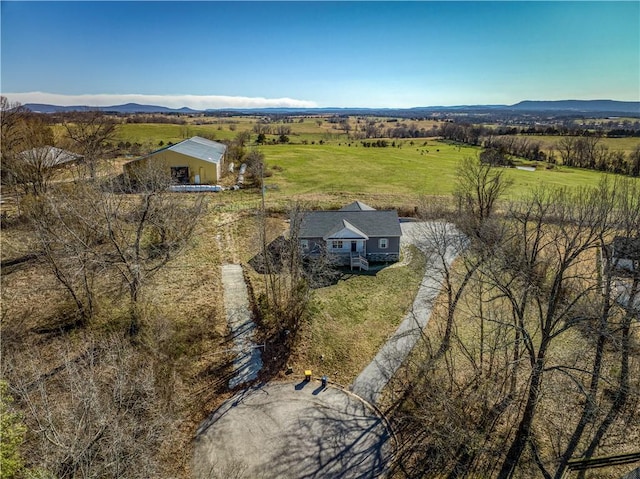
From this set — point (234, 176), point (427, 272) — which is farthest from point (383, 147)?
point (427, 272)

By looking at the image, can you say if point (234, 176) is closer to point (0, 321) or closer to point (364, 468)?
point (0, 321)

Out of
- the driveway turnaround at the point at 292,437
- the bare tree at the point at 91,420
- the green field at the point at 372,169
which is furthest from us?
the green field at the point at 372,169

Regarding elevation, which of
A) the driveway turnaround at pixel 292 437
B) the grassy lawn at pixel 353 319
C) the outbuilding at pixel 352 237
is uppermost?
the outbuilding at pixel 352 237

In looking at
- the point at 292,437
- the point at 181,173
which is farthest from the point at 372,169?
the point at 292,437

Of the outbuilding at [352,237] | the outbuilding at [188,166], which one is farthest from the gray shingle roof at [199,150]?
the outbuilding at [352,237]

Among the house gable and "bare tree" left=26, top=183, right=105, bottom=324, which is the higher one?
"bare tree" left=26, top=183, right=105, bottom=324

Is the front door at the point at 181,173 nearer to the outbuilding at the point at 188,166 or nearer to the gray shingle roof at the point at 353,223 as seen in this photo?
the outbuilding at the point at 188,166

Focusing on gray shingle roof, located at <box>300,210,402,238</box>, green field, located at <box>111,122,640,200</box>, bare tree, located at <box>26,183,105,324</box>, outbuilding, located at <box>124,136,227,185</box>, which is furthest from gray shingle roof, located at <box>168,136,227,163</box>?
bare tree, located at <box>26,183,105,324</box>

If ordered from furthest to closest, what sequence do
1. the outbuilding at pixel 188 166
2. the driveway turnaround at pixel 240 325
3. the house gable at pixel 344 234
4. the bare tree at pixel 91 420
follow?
the outbuilding at pixel 188 166
the house gable at pixel 344 234
the driveway turnaround at pixel 240 325
the bare tree at pixel 91 420

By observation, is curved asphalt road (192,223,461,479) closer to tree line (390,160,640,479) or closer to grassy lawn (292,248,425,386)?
tree line (390,160,640,479)
